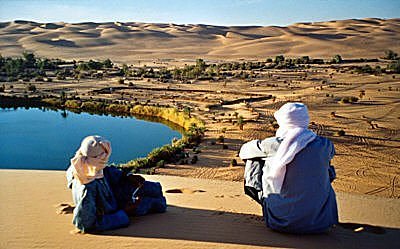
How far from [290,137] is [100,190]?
6.56 ft

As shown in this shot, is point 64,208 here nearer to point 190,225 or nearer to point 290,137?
point 190,225

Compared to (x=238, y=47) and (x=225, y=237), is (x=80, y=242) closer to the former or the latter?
(x=225, y=237)

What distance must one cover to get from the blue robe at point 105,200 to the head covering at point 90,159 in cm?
10

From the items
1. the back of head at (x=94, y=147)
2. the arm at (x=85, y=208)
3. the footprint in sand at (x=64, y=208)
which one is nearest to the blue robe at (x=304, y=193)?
the back of head at (x=94, y=147)

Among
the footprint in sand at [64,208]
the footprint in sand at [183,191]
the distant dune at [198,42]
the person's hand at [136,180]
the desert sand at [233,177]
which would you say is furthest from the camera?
the distant dune at [198,42]

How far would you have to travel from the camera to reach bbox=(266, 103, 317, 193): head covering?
4449mm

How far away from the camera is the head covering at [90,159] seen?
4461 millimetres

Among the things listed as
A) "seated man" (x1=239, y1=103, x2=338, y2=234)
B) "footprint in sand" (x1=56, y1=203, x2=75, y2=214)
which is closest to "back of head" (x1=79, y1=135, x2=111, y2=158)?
"footprint in sand" (x1=56, y1=203, x2=75, y2=214)

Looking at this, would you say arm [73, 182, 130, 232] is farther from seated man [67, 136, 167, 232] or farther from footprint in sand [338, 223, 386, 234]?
footprint in sand [338, 223, 386, 234]

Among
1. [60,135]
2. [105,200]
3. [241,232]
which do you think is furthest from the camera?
[60,135]

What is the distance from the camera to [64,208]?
18.7ft

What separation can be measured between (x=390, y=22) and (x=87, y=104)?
99271mm

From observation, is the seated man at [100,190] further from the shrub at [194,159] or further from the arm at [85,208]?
the shrub at [194,159]

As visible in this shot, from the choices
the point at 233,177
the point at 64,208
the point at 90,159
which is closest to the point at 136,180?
the point at 90,159
